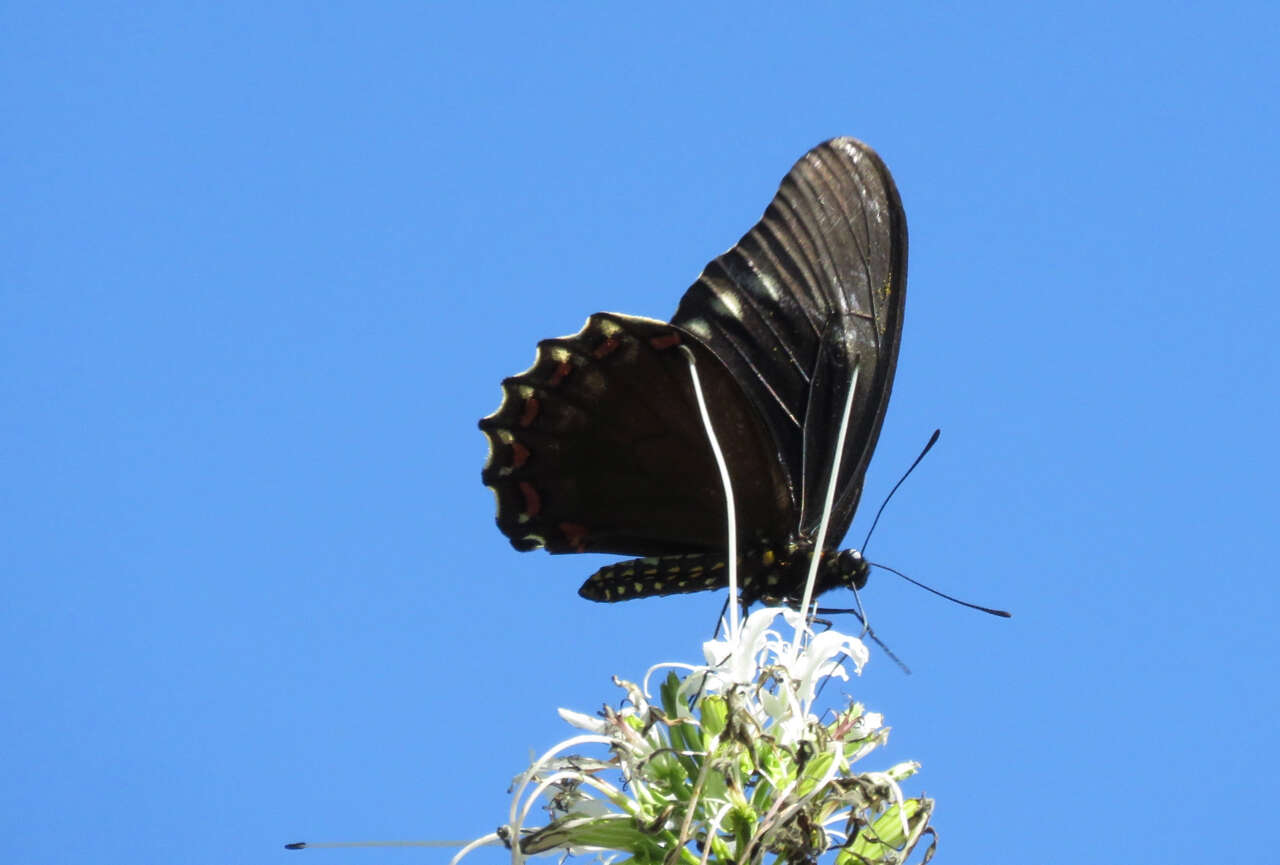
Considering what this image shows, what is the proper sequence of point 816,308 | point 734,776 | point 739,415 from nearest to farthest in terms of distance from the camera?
point 734,776 → point 739,415 → point 816,308

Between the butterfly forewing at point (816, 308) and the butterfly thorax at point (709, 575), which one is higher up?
the butterfly forewing at point (816, 308)

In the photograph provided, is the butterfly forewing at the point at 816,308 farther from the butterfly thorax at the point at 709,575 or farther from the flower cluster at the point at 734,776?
the flower cluster at the point at 734,776

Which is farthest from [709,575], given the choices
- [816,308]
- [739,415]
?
[816,308]

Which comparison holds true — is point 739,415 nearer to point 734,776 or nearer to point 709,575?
point 709,575

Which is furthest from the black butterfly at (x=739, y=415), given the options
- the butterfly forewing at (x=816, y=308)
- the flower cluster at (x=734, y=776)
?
the flower cluster at (x=734, y=776)

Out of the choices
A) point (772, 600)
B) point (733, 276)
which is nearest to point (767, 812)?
point (772, 600)

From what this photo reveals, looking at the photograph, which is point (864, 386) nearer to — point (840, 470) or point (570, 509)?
point (840, 470)

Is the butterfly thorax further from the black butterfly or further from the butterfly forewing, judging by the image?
the butterfly forewing
